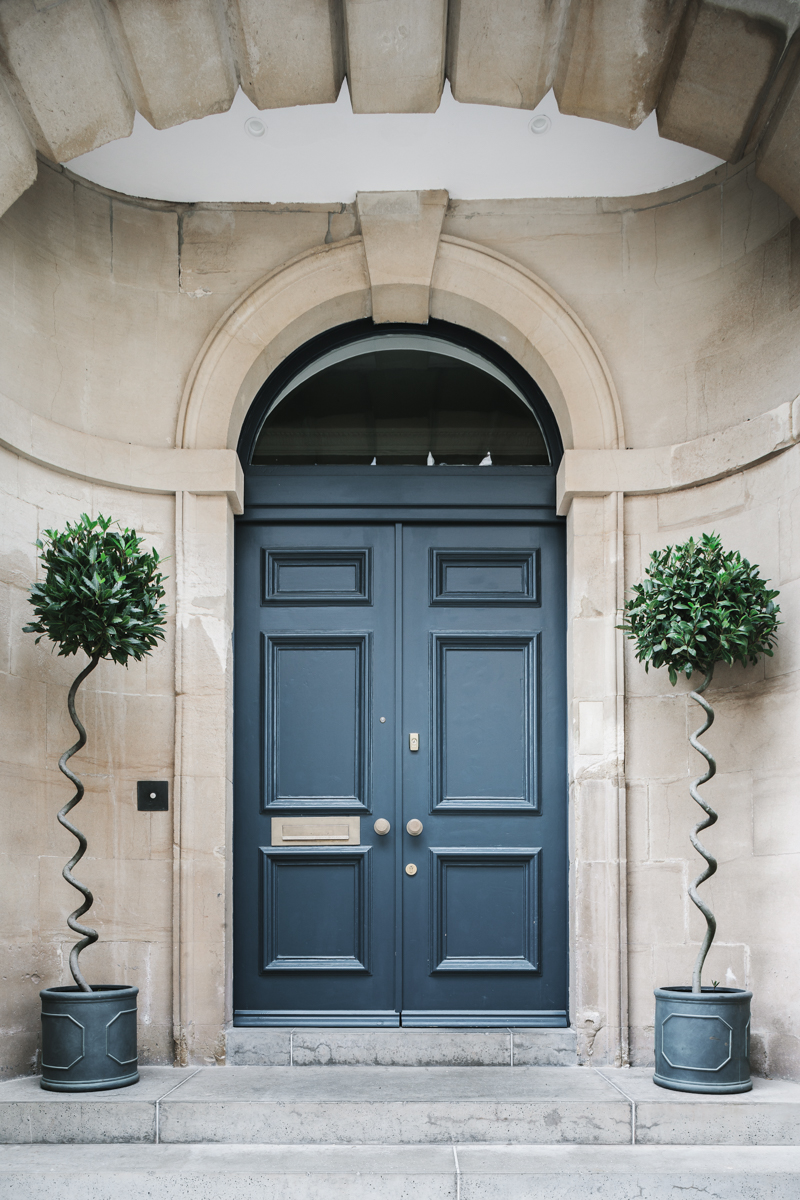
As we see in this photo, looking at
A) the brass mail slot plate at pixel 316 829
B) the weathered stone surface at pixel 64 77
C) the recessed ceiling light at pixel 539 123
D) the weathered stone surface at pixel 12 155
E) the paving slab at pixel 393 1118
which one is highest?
the recessed ceiling light at pixel 539 123

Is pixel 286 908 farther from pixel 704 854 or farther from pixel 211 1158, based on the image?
pixel 704 854

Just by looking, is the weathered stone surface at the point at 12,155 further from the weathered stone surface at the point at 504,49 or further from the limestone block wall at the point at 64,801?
the weathered stone surface at the point at 504,49

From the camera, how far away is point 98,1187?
384 cm

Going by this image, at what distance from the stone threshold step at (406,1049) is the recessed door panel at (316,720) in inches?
40.7

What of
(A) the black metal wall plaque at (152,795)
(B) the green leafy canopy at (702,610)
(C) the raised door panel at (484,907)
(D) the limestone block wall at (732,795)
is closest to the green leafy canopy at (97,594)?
(A) the black metal wall plaque at (152,795)

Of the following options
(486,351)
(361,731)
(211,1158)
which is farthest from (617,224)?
(211,1158)

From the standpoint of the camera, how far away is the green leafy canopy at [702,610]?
14.8 ft

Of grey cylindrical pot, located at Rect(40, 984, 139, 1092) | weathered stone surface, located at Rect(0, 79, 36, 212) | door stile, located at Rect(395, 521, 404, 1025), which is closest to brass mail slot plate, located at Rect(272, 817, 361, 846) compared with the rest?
door stile, located at Rect(395, 521, 404, 1025)

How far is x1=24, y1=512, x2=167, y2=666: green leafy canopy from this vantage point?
14.5 feet

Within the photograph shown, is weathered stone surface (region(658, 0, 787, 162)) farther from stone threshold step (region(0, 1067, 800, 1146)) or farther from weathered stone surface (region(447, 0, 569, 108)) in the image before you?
stone threshold step (region(0, 1067, 800, 1146))

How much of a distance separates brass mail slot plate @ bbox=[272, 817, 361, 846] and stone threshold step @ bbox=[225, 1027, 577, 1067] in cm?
85

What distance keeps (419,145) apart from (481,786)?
3.00 meters

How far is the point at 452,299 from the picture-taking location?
5.51m

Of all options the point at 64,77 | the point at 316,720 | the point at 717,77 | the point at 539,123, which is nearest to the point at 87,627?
the point at 316,720
